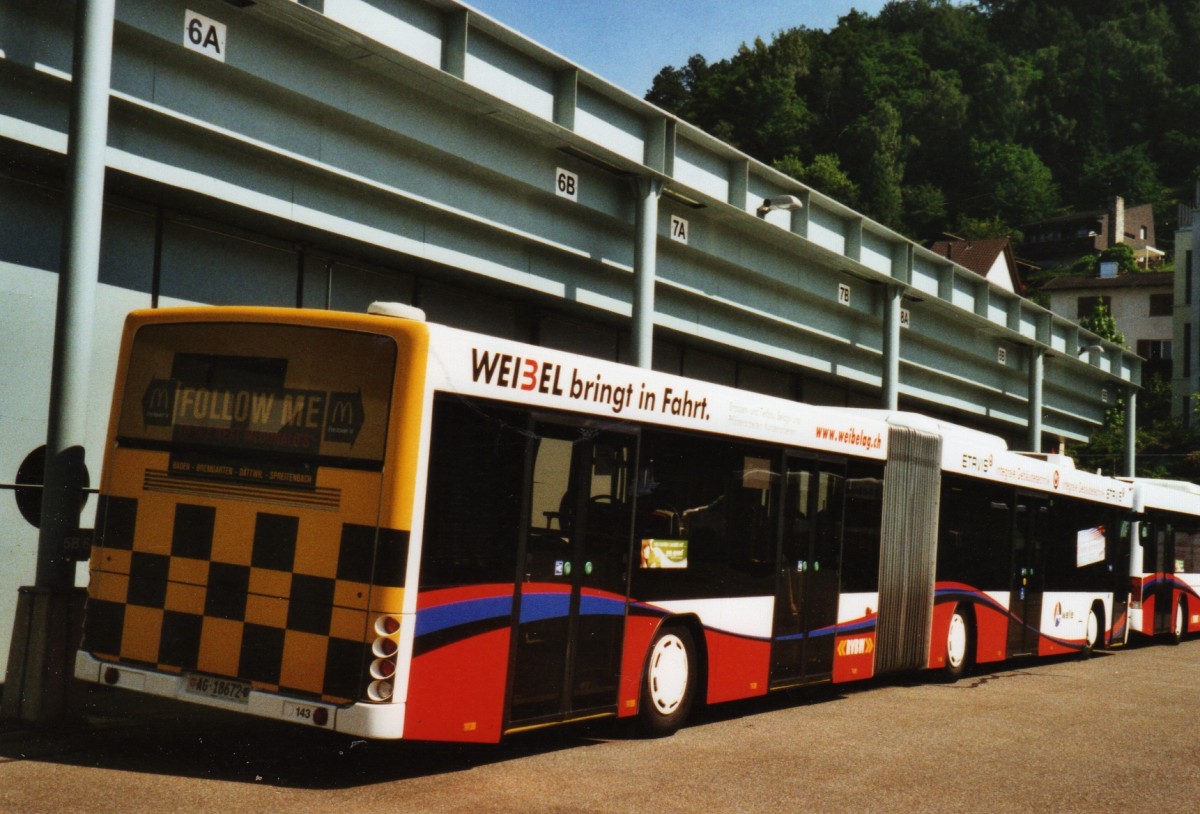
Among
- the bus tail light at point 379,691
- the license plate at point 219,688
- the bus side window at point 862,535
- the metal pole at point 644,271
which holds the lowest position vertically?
the license plate at point 219,688

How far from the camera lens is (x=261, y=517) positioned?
750cm

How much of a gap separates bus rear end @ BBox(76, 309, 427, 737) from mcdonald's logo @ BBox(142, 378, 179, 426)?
10 mm

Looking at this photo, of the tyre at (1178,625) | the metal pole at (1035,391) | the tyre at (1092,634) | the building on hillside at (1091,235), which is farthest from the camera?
the building on hillside at (1091,235)

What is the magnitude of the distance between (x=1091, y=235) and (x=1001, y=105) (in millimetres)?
13216

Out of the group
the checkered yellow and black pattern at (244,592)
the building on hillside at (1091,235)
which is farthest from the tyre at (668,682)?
the building on hillside at (1091,235)

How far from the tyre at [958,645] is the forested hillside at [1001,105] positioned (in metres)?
80.0

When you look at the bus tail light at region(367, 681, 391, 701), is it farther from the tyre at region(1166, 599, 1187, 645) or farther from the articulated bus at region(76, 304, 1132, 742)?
the tyre at region(1166, 599, 1187, 645)

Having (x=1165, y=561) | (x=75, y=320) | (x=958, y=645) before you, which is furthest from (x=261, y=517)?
(x=1165, y=561)

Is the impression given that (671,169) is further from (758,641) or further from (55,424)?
(55,424)

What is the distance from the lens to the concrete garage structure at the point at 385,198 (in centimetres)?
1127

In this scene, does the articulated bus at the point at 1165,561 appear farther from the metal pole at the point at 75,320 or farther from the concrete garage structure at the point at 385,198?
the metal pole at the point at 75,320

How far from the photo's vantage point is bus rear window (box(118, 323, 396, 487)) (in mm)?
7410

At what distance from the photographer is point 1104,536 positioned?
19.7m

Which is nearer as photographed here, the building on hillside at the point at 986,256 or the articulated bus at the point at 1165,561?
the articulated bus at the point at 1165,561
